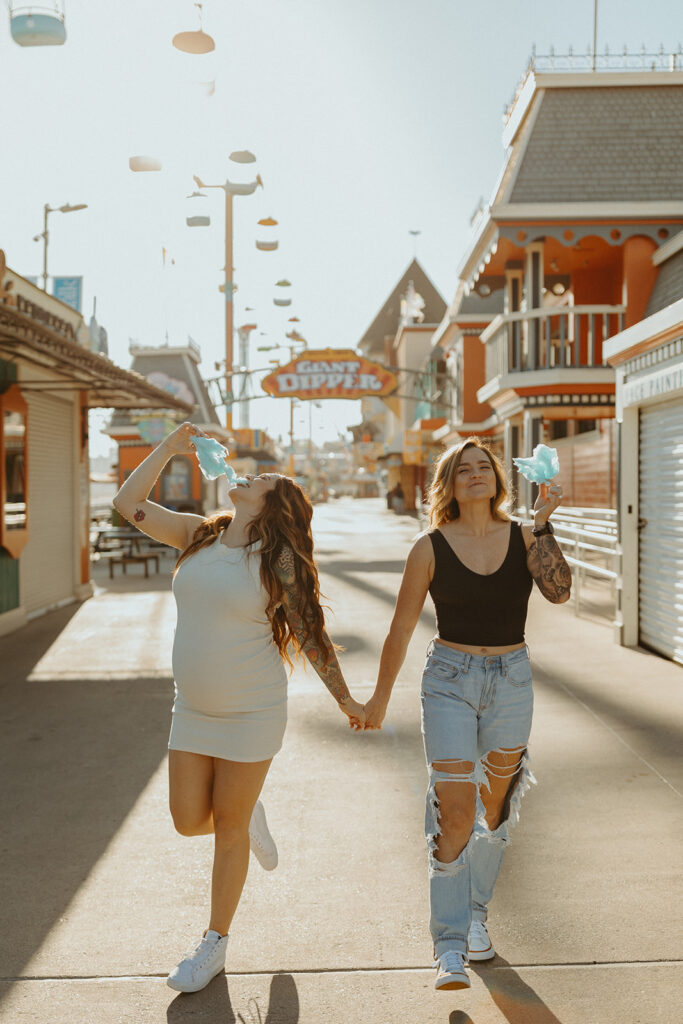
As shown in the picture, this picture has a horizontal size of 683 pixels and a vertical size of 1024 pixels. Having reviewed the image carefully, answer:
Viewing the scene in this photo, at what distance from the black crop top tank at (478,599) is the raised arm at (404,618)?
36 millimetres

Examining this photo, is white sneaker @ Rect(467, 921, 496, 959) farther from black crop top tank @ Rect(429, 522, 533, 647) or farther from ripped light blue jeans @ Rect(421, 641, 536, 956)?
black crop top tank @ Rect(429, 522, 533, 647)

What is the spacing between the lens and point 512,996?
3.15m

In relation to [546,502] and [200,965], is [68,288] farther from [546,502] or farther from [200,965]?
[200,965]

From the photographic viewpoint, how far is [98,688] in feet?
27.1

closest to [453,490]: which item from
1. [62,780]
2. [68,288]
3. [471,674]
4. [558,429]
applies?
[471,674]

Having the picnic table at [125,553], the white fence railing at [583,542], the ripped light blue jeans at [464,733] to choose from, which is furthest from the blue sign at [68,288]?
the ripped light blue jeans at [464,733]

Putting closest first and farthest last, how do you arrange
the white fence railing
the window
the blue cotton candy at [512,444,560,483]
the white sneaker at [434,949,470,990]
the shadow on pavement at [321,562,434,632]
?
the white sneaker at [434,949,470,990] < the blue cotton candy at [512,444,560,483] < the white fence railing < the shadow on pavement at [321,562,434,632] < the window

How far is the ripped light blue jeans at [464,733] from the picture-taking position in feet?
10.3

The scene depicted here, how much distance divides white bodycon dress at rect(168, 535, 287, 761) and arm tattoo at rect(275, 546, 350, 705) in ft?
0.27

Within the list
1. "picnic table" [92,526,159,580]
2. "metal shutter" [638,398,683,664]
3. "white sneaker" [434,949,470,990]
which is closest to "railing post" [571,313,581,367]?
"metal shutter" [638,398,683,664]

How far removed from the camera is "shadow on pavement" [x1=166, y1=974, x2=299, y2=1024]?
9.85ft

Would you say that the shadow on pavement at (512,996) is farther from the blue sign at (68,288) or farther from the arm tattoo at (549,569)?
the blue sign at (68,288)

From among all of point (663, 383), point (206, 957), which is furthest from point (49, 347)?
point (206, 957)

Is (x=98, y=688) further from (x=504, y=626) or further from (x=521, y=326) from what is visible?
(x=521, y=326)
